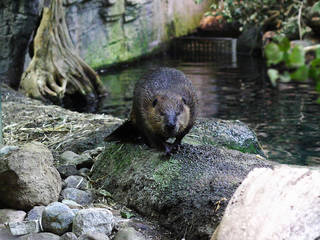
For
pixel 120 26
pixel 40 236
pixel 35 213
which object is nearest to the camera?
Answer: pixel 40 236

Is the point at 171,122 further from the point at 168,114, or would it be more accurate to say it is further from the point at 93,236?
the point at 93,236

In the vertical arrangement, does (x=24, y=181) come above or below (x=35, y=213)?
above

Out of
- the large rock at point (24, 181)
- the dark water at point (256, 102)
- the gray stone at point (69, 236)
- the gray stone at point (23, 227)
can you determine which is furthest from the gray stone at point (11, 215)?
the dark water at point (256, 102)

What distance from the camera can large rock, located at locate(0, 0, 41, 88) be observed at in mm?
8680

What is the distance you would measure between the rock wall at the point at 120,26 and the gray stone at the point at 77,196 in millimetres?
7831

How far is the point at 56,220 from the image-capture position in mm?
3010

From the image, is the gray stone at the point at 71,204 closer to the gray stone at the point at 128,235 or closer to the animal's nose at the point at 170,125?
the gray stone at the point at 128,235

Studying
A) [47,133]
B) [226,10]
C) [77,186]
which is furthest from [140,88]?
[226,10]

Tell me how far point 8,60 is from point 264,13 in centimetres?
720

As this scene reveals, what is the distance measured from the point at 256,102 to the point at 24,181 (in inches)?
233

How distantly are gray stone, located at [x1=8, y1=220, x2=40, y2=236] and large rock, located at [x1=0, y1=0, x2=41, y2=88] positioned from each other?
5951 millimetres

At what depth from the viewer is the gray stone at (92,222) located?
2.94 metres

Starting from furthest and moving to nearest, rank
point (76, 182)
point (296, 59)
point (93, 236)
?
point (76, 182)
point (93, 236)
point (296, 59)

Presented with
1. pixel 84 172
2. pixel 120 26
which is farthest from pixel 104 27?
pixel 84 172
